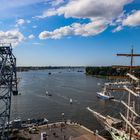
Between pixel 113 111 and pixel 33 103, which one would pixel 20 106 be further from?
pixel 113 111

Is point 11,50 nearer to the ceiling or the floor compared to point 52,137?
nearer to the ceiling

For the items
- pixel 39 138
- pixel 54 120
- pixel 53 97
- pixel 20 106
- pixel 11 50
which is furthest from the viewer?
pixel 53 97

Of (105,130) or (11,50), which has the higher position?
(11,50)

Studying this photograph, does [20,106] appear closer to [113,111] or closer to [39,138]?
[113,111]

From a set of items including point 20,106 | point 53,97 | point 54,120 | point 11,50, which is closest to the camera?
point 11,50

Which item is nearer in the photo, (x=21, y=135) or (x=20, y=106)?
(x=21, y=135)

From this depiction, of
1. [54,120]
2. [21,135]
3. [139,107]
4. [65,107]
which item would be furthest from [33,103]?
[21,135]

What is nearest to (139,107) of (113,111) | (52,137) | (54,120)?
(113,111)

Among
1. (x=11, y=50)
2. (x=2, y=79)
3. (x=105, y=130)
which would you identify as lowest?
(x=105, y=130)

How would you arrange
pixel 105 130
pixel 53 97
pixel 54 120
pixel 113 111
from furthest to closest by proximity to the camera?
pixel 53 97 < pixel 113 111 < pixel 54 120 < pixel 105 130
